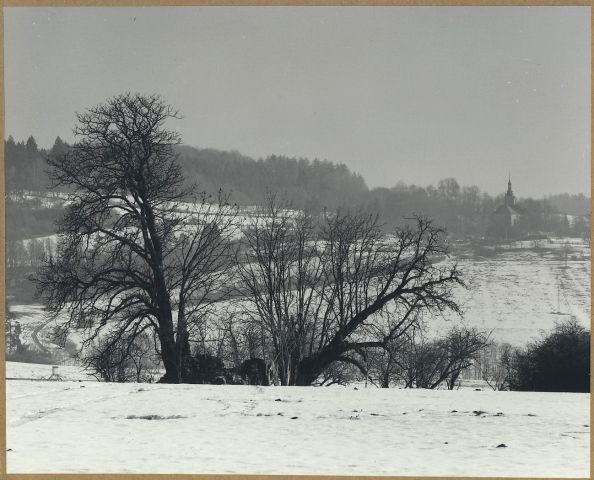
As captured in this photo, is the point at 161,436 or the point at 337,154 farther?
the point at 337,154

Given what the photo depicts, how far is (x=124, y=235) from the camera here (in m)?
21.3

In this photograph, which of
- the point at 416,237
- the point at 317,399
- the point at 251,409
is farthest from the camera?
the point at 416,237

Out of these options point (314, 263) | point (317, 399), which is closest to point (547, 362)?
point (314, 263)

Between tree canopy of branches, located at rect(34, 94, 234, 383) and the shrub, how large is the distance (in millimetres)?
11578

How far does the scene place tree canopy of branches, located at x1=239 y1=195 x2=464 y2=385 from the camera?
2227 centimetres

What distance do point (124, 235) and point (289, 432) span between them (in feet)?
37.1

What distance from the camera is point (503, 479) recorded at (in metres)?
9.60

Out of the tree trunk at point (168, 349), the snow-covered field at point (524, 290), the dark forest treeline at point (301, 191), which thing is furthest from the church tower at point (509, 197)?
the tree trunk at point (168, 349)

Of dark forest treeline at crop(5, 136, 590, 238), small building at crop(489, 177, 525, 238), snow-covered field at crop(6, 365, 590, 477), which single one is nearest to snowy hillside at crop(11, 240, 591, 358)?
small building at crop(489, 177, 525, 238)

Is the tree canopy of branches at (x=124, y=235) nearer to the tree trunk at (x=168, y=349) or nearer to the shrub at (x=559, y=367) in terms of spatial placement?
the tree trunk at (x=168, y=349)

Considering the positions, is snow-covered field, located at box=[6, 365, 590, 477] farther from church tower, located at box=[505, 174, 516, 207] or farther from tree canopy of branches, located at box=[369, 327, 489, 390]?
church tower, located at box=[505, 174, 516, 207]

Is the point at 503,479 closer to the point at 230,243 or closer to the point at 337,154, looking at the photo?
the point at 230,243

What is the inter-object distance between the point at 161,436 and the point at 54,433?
1648 millimetres

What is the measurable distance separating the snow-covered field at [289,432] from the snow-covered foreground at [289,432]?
0.06 ft
